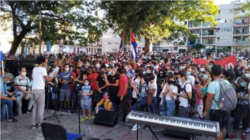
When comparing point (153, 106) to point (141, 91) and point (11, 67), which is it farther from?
point (11, 67)

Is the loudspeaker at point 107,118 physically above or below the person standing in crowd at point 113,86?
below

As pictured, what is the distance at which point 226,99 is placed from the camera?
14.2 ft

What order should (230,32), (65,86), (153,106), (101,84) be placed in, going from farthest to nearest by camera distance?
(230,32) < (65,86) < (101,84) < (153,106)

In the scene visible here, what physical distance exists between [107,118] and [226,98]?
3828 millimetres

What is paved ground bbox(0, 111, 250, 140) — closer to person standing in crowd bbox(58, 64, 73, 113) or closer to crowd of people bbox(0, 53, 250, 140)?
crowd of people bbox(0, 53, 250, 140)

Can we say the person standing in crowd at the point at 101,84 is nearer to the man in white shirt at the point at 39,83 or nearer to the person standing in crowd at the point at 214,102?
the man in white shirt at the point at 39,83

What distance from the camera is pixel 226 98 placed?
4.33 metres

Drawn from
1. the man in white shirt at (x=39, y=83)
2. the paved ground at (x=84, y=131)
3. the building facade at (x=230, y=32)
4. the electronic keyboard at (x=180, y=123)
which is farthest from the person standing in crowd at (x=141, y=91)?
the building facade at (x=230, y=32)

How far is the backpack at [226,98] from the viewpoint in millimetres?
4312

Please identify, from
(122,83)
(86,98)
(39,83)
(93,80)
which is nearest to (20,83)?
(39,83)

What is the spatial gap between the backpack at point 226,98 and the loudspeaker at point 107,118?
346 cm

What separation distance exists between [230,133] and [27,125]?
6.35 meters

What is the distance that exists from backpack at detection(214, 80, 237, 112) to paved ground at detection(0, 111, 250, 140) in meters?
2.07

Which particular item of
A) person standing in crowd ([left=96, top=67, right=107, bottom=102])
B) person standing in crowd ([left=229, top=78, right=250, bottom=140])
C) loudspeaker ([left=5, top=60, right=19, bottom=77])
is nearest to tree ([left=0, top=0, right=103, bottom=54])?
loudspeaker ([left=5, top=60, right=19, bottom=77])
